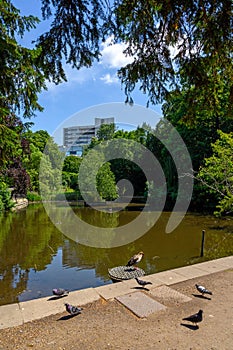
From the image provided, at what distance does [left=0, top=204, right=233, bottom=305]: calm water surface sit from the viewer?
6168mm

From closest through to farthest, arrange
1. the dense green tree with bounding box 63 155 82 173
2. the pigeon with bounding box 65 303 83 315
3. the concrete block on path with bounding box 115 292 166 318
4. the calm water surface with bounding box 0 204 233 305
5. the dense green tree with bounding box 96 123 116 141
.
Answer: the pigeon with bounding box 65 303 83 315
the concrete block on path with bounding box 115 292 166 318
the calm water surface with bounding box 0 204 233 305
the dense green tree with bounding box 96 123 116 141
the dense green tree with bounding box 63 155 82 173

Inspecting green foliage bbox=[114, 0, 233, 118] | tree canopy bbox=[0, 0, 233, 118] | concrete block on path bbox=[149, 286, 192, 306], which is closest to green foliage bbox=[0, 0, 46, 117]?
tree canopy bbox=[0, 0, 233, 118]

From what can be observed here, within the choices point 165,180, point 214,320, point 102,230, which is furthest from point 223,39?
point 165,180

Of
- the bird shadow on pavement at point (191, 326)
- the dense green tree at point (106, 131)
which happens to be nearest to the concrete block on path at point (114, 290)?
the bird shadow on pavement at point (191, 326)

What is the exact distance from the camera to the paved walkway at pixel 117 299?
317 centimetres

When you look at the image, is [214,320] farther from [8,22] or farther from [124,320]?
[8,22]

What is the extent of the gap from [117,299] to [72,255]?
5.12 m

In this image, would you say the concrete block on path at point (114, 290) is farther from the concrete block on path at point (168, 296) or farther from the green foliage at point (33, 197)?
the green foliage at point (33, 197)

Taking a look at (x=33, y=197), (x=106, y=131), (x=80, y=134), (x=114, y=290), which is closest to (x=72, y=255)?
→ (x=114, y=290)

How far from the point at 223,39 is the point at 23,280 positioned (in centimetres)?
628

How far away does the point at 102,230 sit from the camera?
12883 mm

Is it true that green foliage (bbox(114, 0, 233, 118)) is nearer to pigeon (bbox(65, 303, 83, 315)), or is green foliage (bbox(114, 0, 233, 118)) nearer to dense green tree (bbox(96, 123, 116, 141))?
pigeon (bbox(65, 303, 83, 315))

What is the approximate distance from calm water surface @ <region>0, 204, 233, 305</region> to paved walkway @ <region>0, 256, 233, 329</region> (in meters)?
2.13

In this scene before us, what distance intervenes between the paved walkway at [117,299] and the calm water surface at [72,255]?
2.13 metres
